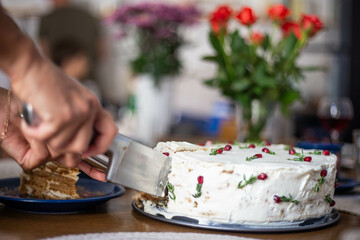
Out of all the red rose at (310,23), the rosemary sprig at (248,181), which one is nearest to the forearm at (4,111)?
the rosemary sprig at (248,181)

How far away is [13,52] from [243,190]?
1.56 ft

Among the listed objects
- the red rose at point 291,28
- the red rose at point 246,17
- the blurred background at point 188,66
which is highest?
the red rose at point 246,17

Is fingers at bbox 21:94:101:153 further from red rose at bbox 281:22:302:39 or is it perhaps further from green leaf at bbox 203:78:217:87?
red rose at bbox 281:22:302:39

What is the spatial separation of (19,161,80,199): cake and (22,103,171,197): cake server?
0.63ft

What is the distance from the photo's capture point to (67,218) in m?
0.99

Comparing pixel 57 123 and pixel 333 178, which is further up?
pixel 57 123

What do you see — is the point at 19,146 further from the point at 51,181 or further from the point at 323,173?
the point at 323,173

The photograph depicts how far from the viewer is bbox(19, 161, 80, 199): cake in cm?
108

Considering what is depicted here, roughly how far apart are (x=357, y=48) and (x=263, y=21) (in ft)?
3.29

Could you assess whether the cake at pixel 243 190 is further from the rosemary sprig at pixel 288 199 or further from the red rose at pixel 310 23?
the red rose at pixel 310 23

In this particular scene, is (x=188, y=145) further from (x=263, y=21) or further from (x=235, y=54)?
(x=263, y=21)

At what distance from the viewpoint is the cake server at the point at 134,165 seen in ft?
2.81

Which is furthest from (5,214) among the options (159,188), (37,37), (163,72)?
(37,37)

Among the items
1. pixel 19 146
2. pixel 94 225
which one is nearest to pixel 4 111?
pixel 19 146
